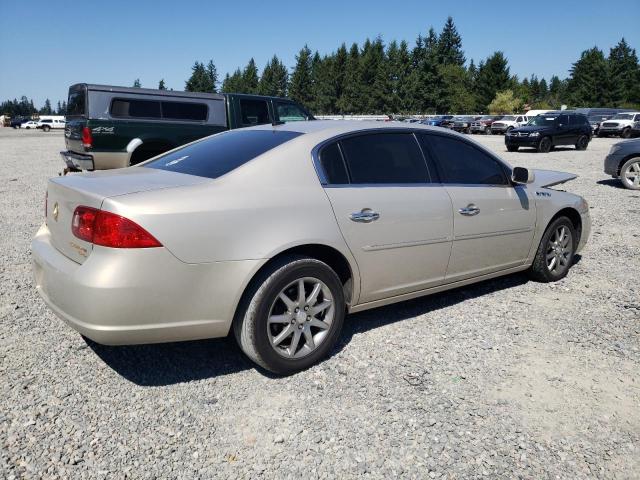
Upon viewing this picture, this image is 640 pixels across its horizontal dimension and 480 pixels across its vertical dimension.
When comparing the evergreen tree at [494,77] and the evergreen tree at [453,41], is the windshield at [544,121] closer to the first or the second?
→ the evergreen tree at [494,77]

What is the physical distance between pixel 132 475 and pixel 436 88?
89.4 m

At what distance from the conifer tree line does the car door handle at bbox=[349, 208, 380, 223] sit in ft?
256

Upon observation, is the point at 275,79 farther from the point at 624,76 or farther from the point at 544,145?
the point at 544,145

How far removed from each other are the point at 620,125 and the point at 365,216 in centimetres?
3701

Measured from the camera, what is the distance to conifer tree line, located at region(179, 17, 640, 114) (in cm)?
8088

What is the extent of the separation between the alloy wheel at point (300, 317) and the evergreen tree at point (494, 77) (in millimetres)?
84648

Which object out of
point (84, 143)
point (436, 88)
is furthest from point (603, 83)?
point (84, 143)

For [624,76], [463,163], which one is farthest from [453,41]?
[463,163]

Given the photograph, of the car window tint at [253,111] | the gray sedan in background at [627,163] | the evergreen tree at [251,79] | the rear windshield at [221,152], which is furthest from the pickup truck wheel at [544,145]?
the evergreen tree at [251,79]

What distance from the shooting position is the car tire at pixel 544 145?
21.6m

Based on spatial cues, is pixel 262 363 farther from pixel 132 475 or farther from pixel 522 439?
pixel 522 439

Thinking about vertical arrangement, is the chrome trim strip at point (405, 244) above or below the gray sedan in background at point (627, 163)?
above

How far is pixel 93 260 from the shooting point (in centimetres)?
266

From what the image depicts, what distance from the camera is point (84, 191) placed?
287cm
